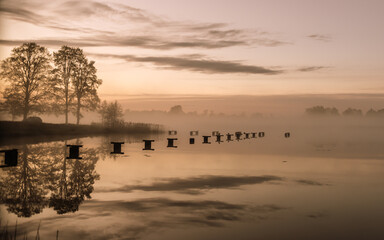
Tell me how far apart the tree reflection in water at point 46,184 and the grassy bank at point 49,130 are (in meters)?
24.3

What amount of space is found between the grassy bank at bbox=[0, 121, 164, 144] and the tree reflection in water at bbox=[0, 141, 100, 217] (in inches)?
957

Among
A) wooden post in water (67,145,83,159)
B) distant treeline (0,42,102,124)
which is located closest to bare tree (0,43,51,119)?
distant treeline (0,42,102,124)

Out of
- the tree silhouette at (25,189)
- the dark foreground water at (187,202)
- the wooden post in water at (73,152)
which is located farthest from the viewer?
the wooden post in water at (73,152)

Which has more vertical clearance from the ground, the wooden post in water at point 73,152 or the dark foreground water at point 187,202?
the wooden post in water at point 73,152

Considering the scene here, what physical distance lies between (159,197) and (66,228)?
5.58 meters

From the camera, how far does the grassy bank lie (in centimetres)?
5841

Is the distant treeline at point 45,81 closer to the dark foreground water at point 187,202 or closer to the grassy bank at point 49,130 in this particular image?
the grassy bank at point 49,130

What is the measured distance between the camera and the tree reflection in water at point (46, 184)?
15203mm

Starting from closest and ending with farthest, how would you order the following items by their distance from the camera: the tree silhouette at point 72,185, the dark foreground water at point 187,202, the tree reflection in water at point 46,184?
the dark foreground water at point 187,202 < the tree reflection in water at point 46,184 < the tree silhouette at point 72,185

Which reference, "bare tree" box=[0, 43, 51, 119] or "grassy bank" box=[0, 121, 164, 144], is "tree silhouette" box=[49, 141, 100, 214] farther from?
"bare tree" box=[0, 43, 51, 119]

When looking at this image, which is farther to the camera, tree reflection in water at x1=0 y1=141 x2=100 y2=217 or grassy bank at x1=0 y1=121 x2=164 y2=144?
grassy bank at x1=0 y1=121 x2=164 y2=144

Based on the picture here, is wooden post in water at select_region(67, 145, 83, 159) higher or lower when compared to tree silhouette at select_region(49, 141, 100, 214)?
higher

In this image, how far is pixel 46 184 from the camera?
1977 cm

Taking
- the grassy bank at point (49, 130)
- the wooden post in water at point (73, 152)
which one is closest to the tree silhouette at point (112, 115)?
the grassy bank at point (49, 130)
